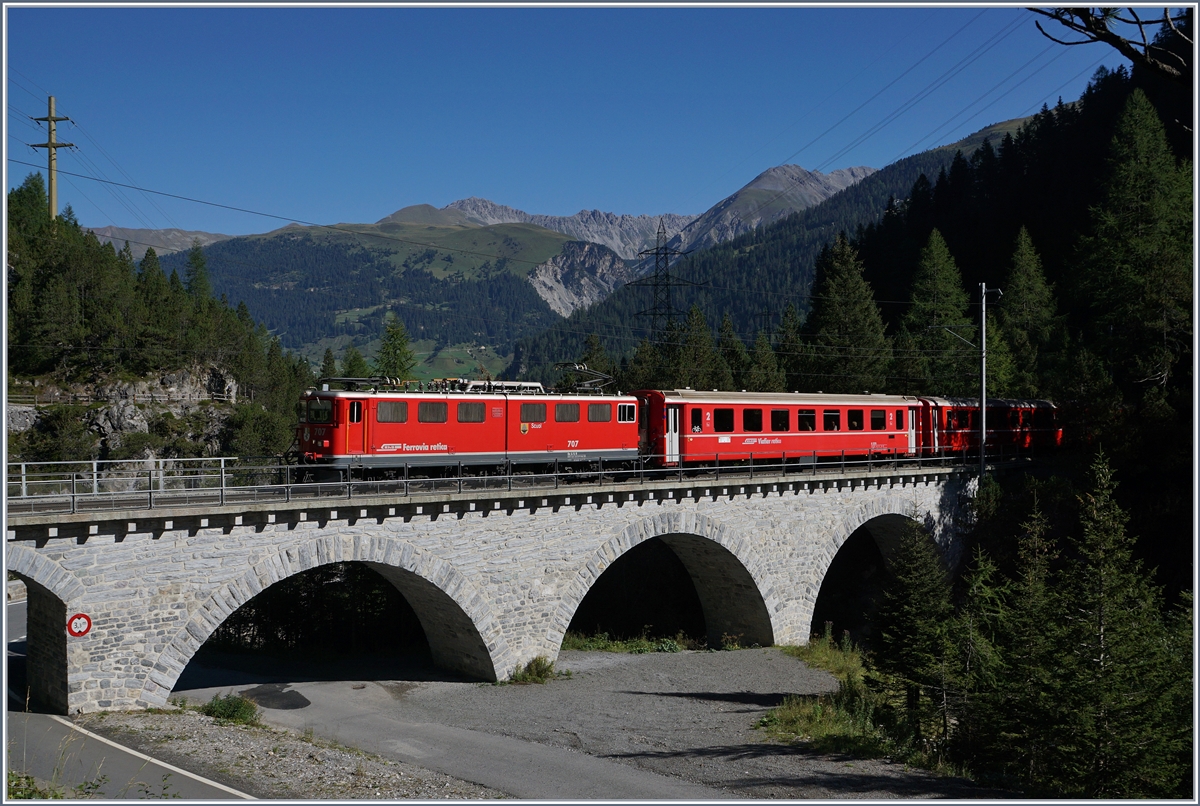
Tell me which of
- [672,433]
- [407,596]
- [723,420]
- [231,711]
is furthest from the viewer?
[723,420]

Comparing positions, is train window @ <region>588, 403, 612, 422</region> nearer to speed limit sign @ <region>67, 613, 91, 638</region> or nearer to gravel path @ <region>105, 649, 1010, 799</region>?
gravel path @ <region>105, 649, 1010, 799</region>

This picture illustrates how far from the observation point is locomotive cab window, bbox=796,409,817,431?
33.1 m

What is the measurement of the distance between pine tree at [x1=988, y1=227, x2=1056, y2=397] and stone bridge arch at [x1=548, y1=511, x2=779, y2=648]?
31.4 metres

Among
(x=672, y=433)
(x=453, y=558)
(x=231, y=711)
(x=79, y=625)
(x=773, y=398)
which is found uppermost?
(x=773, y=398)

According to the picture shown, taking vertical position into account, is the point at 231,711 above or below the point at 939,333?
below

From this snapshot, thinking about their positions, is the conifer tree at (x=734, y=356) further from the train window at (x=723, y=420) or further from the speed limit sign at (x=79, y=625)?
the speed limit sign at (x=79, y=625)

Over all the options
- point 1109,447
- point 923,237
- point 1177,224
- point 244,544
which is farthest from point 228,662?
point 923,237

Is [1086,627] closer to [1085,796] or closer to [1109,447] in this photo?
[1085,796]

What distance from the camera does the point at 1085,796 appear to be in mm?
16016

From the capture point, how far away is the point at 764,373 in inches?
2438

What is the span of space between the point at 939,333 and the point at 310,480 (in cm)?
4292

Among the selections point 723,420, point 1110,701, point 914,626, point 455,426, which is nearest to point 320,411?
point 455,426

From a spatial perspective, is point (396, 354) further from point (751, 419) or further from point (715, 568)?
point (715, 568)

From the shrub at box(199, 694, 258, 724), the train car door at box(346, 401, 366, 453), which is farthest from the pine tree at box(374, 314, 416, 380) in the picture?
the shrub at box(199, 694, 258, 724)
